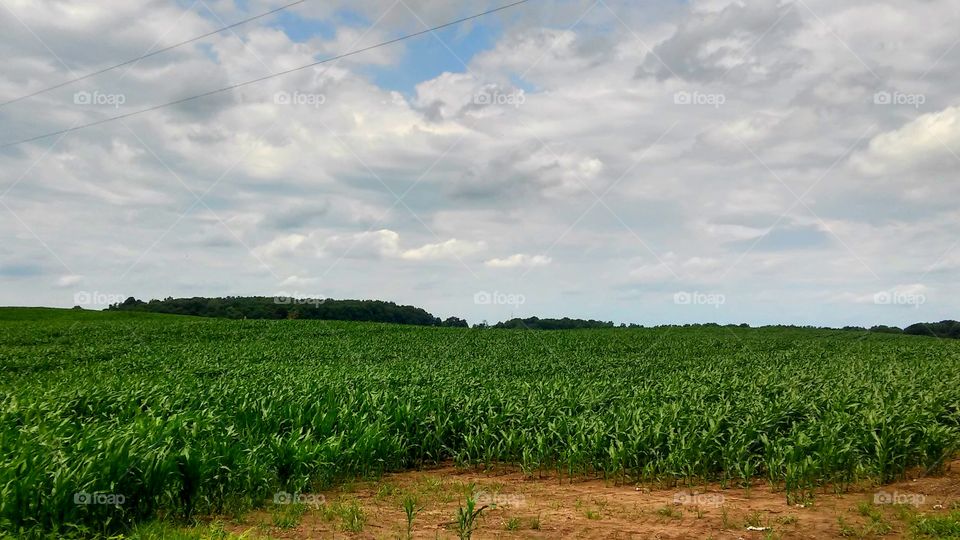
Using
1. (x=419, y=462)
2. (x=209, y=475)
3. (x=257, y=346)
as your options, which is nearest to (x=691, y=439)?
(x=419, y=462)

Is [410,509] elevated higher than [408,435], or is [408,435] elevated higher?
[408,435]

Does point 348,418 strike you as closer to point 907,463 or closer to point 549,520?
point 549,520

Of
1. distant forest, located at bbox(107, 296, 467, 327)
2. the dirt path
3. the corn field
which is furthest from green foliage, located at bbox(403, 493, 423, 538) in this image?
distant forest, located at bbox(107, 296, 467, 327)

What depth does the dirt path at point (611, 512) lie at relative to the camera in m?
7.36

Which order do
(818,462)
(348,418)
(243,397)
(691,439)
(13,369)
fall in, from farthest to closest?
(13,369) < (243,397) < (348,418) < (691,439) < (818,462)

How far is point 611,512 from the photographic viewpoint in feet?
27.2

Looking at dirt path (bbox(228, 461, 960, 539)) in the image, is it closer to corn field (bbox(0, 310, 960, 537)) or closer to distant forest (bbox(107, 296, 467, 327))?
corn field (bbox(0, 310, 960, 537))

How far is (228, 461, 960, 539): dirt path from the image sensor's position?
7355 mm

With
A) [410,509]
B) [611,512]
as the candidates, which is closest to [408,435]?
[611,512]

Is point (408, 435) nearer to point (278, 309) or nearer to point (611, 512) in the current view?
point (611, 512)

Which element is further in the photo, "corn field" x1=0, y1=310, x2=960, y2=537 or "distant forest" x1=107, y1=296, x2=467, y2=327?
"distant forest" x1=107, y1=296, x2=467, y2=327

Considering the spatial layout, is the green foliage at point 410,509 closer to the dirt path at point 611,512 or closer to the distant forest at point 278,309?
the dirt path at point 611,512

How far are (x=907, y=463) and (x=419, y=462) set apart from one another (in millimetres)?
8479

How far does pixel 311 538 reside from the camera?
7129mm
